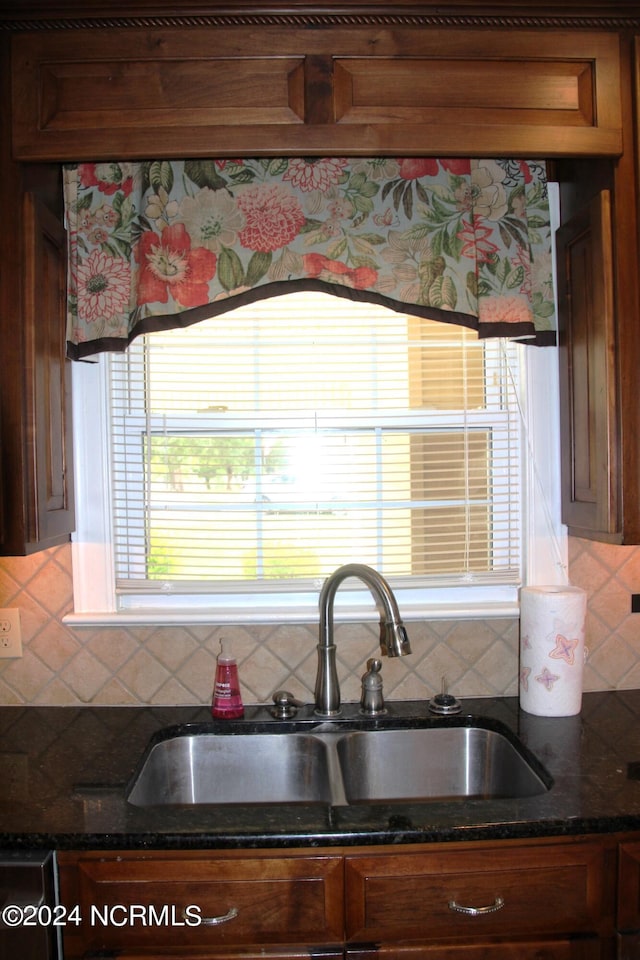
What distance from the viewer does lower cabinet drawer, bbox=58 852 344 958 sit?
1217 millimetres

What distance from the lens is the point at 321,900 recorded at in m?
1.22

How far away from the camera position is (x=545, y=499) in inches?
73.2

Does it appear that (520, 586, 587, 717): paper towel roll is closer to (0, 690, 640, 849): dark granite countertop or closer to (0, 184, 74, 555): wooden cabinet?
(0, 690, 640, 849): dark granite countertop

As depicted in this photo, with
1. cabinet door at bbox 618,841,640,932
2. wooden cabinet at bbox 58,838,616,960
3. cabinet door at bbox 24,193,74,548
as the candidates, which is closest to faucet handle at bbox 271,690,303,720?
wooden cabinet at bbox 58,838,616,960

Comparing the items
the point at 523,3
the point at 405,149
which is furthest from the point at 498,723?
the point at 523,3

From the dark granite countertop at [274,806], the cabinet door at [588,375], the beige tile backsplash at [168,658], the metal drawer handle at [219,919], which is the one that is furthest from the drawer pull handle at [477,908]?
the cabinet door at [588,375]

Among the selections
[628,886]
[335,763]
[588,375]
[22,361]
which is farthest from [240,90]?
[628,886]

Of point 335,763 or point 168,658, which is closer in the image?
point 335,763

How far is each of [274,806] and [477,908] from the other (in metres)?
0.39

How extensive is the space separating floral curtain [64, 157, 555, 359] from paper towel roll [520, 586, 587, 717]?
0.64 metres

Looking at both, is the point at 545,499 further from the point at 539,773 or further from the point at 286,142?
the point at 286,142

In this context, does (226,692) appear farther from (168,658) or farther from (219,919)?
(219,919)

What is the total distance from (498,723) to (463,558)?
0.43 meters

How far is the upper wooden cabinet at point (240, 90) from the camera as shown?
1.50 m
